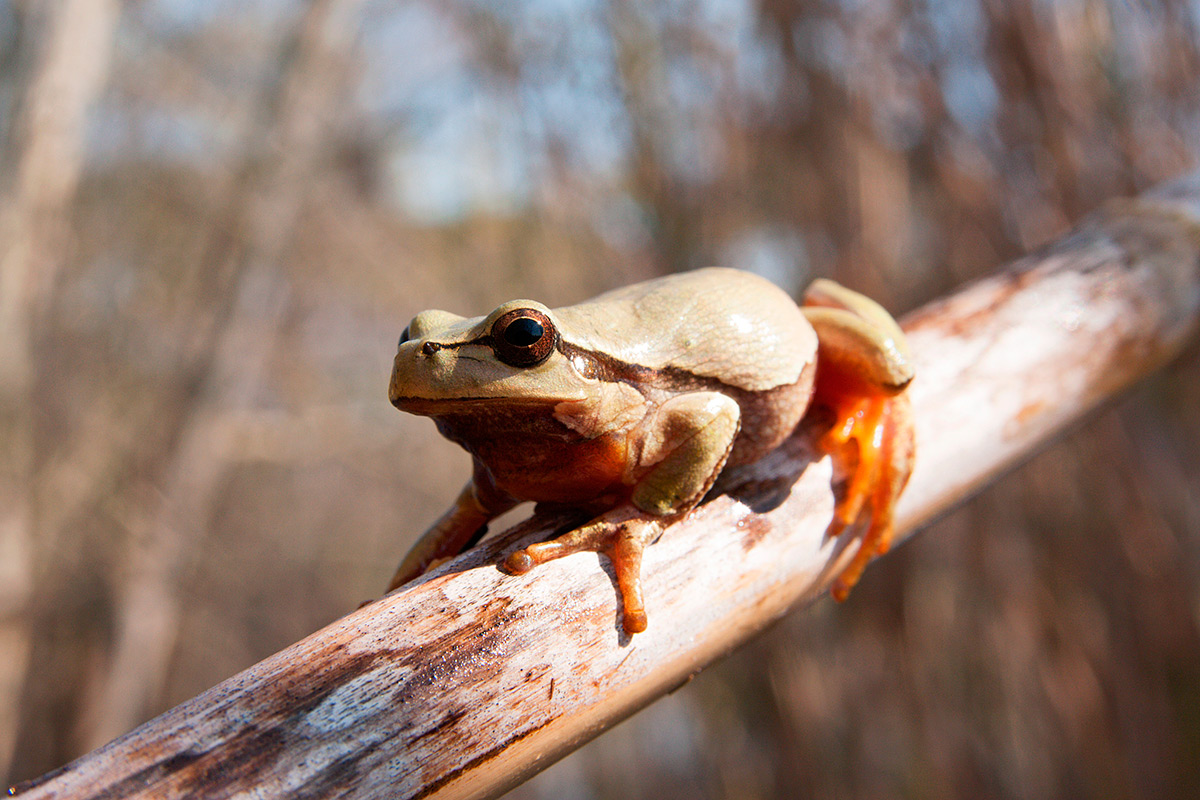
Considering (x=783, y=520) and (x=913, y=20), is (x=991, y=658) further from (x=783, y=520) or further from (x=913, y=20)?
(x=913, y=20)

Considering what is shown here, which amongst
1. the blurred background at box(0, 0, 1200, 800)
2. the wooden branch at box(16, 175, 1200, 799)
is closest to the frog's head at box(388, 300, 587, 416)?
the wooden branch at box(16, 175, 1200, 799)

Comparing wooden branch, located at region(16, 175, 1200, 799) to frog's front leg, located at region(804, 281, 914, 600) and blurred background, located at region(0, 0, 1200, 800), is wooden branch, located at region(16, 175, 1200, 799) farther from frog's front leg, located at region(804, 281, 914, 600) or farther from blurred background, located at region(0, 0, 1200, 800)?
blurred background, located at region(0, 0, 1200, 800)

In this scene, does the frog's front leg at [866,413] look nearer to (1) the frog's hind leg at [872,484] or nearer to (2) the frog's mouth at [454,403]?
(1) the frog's hind leg at [872,484]

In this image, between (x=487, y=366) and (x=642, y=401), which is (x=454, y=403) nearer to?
(x=487, y=366)

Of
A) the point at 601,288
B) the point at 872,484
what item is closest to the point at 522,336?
the point at 872,484

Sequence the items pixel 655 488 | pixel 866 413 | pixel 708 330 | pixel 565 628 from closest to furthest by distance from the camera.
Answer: pixel 565 628 < pixel 655 488 < pixel 708 330 < pixel 866 413

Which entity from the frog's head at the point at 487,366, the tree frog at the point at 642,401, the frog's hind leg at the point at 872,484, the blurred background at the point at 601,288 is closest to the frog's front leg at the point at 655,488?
the tree frog at the point at 642,401
